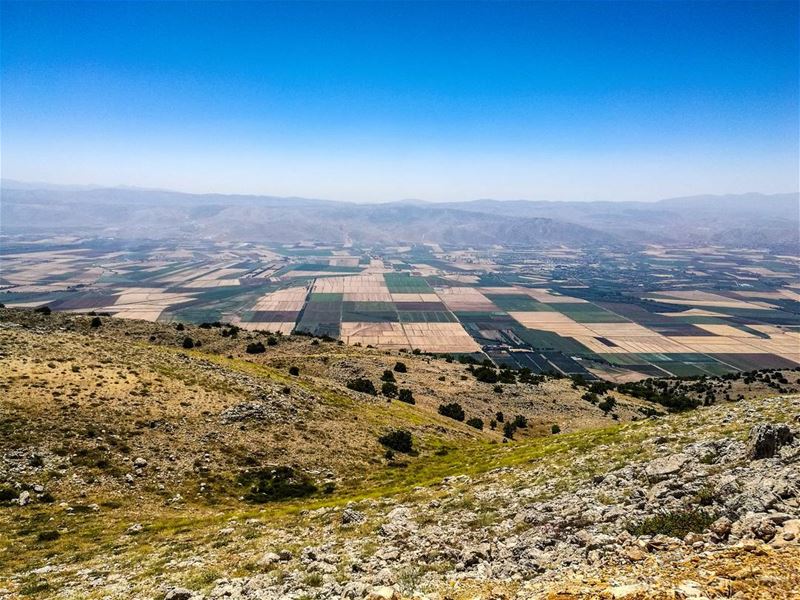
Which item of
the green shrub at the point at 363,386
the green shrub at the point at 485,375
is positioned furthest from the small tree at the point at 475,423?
the green shrub at the point at 485,375

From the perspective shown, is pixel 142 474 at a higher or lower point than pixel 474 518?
lower

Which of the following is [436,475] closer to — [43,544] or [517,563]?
[517,563]

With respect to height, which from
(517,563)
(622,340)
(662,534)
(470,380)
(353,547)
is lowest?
(622,340)

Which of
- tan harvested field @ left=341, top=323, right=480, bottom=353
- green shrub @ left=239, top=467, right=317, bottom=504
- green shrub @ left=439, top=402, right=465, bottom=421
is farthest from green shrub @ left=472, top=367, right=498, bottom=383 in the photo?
tan harvested field @ left=341, top=323, right=480, bottom=353

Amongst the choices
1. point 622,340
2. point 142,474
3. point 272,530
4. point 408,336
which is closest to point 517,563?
point 272,530

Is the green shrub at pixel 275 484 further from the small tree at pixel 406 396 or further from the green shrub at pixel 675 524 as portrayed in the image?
the small tree at pixel 406 396

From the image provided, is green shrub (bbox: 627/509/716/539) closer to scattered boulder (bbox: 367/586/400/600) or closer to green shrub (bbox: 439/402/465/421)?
scattered boulder (bbox: 367/586/400/600)

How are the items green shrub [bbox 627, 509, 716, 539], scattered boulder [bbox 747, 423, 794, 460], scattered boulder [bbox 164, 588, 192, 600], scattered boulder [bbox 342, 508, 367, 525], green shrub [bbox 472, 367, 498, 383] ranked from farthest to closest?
green shrub [bbox 472, 367, 498, 383] → scattered boulder [bbox 342, 508, 367, 525] → scattered boulder [bbox 747, 423, 794, 460] → scattered boulder [bbox 164, 588, 192, 600] → green shrub [bbox 627, 509, 716, 539]
